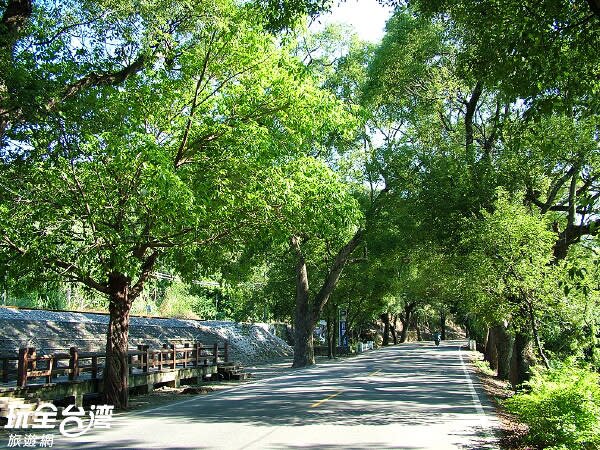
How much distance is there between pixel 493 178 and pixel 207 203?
10.2 metres

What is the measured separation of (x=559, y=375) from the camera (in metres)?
9.55

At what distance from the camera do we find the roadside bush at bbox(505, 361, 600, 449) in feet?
24.1

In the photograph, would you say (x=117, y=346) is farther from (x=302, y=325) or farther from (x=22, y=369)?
(x=302, y=325)

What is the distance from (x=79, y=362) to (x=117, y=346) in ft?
17.5

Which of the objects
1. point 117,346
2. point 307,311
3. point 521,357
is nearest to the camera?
point 117,346

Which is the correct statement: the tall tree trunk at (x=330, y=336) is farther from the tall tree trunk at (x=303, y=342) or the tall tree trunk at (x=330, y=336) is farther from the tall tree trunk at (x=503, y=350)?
the tall tree trunk at (x=503, y=350)

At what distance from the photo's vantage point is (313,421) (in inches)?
423

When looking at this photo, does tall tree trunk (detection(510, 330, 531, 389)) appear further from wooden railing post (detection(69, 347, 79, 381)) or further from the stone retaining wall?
the stone retaining wall

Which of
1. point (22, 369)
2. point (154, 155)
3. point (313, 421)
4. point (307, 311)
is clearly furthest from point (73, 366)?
point (307, 311)

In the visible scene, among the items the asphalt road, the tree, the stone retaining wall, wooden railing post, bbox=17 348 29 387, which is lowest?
the asphalt road

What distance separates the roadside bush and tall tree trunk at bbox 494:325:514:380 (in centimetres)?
1288

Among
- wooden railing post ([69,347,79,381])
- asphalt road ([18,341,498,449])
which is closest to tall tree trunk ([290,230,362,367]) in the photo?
asphalt road ([18,341,498,449])

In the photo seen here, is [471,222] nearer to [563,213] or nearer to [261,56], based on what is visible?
[261,56]
